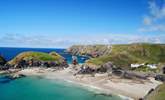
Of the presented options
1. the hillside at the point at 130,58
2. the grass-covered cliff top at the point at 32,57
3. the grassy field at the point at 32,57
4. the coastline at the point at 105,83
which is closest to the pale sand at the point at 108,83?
the coastline at the point at 105,83

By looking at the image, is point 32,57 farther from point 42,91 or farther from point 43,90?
point 42,91

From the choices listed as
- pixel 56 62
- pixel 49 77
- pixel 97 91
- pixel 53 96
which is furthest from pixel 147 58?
pixel 53 96

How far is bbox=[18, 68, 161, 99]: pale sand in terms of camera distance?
292ft

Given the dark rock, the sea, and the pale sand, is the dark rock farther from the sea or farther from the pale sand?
the sea

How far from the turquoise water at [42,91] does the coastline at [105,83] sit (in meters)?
5.27

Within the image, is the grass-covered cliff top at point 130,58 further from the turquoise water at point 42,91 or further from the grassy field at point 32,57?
the turquoise water at point 42,91

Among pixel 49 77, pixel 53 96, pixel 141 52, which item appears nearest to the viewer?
pixel 53 96

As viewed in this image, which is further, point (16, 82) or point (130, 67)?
point (130, 67)

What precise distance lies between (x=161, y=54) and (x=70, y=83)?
11262 cm

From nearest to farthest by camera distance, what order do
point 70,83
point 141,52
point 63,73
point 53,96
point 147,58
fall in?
1. point 53,96
2. point 70,83
3. point 63,73
4. point 147,58
5. point 141,52

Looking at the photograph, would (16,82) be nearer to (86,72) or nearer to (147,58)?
(86,72)

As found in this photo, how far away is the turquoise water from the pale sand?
6.42m

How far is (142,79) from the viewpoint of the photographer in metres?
109

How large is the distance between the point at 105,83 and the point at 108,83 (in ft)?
4.12
